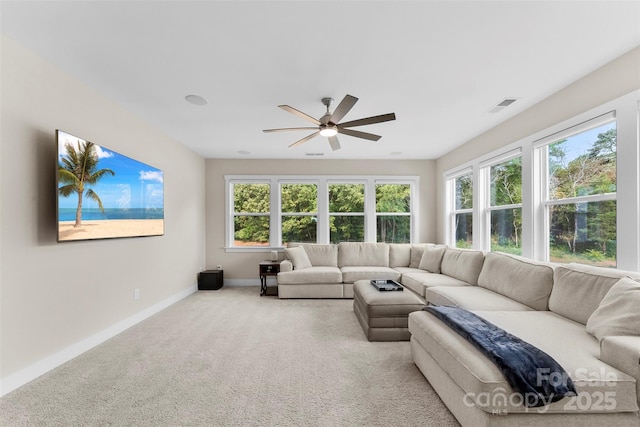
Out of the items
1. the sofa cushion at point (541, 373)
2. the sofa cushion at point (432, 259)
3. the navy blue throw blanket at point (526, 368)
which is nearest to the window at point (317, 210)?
the sofa cushion at point (432, 259)

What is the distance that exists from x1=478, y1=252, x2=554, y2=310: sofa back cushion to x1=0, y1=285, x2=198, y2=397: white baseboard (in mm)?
4304

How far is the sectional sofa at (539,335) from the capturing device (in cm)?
141

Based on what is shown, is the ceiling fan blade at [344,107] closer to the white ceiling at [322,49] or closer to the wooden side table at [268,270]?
the white ceiling at [322,49]

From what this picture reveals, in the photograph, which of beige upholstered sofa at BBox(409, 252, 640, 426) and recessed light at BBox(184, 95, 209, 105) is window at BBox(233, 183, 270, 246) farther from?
beige upholstered sofa at BBox(409, 252, 640, 426)

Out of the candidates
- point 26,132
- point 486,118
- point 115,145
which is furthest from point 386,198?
point 26,132

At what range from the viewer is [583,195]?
9.22ft

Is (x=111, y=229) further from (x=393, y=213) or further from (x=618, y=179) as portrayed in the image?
(x=393, y=213)

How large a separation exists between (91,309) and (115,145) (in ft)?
5.90

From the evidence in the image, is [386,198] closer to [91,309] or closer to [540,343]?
[540,343]

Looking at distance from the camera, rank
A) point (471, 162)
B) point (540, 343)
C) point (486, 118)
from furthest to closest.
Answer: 1. point (471, 162)
2. point (486, 118)
3. point (540, 343)

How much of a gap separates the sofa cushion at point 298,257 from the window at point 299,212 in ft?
2.29

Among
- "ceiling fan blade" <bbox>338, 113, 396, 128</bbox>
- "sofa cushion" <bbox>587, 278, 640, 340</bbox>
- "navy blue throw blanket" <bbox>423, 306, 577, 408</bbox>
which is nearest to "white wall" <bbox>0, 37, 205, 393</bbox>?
"ceiling fan blade" <bbox>338, 113, 396, 128</bbox>

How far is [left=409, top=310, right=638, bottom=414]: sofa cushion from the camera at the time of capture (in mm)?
1403

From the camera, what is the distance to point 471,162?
183 inches
